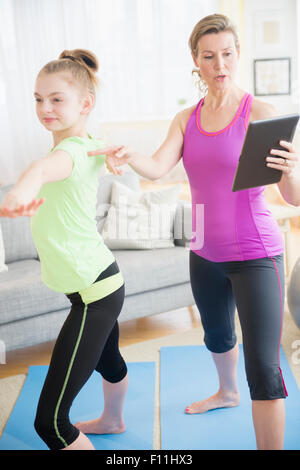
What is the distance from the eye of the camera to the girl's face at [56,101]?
59.5 inches

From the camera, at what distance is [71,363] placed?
4.90 feet

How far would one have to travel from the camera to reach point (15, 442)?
2166 millimetres

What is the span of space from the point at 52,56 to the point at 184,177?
2.19 metres

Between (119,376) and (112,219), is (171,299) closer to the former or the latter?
(112,219)

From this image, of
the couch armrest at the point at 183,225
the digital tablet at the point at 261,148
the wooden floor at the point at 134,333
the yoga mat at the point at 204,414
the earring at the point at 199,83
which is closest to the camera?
the digital tablet at the point at 261,148

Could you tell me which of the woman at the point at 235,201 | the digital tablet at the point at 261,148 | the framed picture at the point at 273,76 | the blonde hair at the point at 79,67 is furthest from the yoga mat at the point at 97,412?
the framed picture at the point at 273,76

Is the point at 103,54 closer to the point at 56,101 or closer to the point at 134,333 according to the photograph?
the point at 134,333

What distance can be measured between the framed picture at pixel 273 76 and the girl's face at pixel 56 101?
16.9ft

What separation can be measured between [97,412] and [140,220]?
137 centimetres

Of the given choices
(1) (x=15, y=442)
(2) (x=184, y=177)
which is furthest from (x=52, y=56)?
(1) (x=15, y=442)

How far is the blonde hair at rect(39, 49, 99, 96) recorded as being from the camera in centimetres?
154

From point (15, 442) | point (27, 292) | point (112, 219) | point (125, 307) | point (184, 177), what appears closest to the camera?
point (15, 442)

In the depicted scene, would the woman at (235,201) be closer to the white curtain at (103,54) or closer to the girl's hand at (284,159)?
the girl's hand at (284,159)

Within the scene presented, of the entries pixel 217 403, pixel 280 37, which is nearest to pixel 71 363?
pixel 217 403
